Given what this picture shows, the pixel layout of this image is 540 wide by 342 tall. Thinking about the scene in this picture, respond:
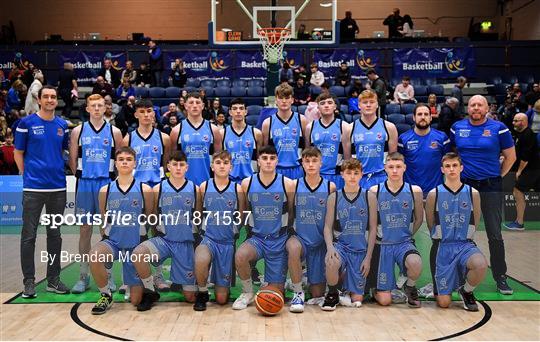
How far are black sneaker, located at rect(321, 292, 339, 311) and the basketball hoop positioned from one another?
26.5ft

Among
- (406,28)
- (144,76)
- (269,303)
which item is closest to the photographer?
(269,303)

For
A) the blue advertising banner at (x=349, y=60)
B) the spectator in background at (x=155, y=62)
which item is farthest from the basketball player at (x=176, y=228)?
the blue advertising banner at (x=349, y=60)

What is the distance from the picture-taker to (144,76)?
1658 centimetres

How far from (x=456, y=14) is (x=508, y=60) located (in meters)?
4.50

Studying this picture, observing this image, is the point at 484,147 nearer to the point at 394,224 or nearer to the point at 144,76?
the point at 394,224

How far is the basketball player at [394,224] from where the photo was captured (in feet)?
18.8

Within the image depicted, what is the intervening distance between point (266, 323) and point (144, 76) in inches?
487

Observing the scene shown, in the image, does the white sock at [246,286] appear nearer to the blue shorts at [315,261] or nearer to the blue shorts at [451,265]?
the blue shorts at [315,261]

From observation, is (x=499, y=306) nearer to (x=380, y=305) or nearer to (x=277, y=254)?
(x=380, y=305)

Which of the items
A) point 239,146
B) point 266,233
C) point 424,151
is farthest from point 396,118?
point 266,233

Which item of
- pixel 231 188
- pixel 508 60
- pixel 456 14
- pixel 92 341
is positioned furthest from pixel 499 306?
pixel 456 14

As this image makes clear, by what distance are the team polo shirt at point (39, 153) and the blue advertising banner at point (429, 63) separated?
42.3 feet

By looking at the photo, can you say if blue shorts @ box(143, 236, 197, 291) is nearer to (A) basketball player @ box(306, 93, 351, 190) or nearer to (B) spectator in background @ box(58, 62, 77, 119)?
(A) basketball player @ box(306, 93, 351, 190)

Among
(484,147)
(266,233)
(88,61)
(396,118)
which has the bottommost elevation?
(266,233)
